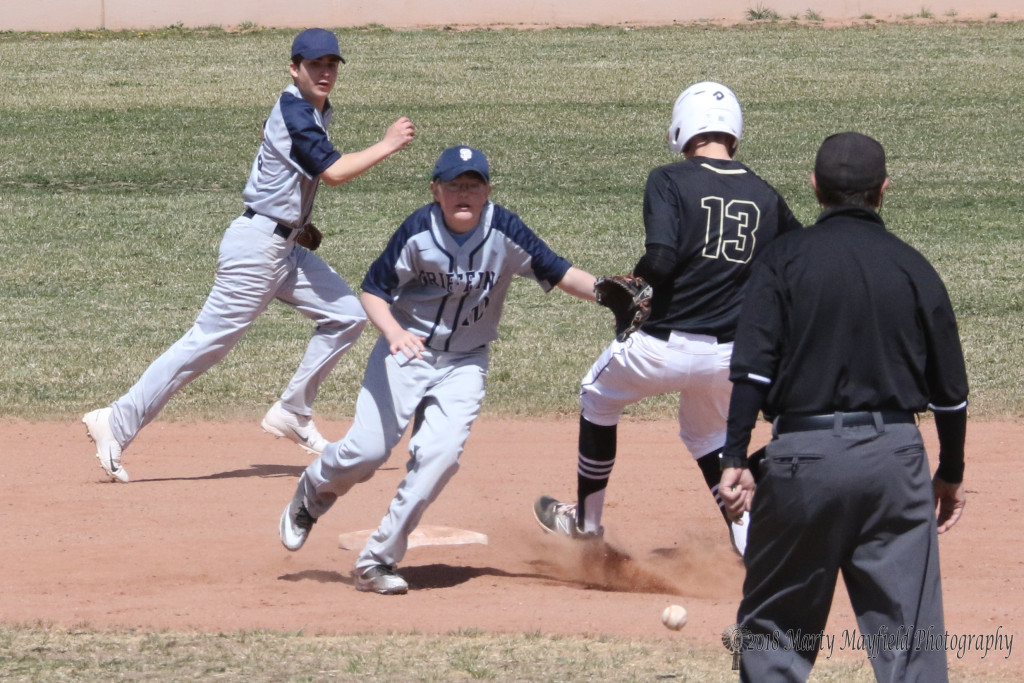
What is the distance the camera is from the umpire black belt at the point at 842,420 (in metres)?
3.97

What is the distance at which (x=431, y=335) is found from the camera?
233 inches

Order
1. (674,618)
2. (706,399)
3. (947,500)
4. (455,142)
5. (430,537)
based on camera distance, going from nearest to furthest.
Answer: (947,500) < (674,618) < (706,399) < (430,537) < (455,142)

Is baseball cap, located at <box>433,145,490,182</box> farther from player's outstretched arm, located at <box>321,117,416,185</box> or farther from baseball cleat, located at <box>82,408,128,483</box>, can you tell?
baseball cleat, located at <box>82,408,128,483</box>

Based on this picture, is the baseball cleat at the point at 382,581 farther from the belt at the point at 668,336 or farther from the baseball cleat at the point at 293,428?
the baseball cleat at the point at 293,428

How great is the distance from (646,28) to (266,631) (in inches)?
1044

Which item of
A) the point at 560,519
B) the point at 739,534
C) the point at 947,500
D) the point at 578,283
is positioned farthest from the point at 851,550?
the point at 560,519

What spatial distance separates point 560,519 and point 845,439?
9.10 feet

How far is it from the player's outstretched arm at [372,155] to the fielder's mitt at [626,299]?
1353mm

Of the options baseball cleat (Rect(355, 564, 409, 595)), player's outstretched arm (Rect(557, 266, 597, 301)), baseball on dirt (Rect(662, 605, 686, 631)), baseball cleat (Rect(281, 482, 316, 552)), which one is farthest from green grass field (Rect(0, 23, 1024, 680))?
player's outstretched arm (Rect(557, 266, 597, 301))

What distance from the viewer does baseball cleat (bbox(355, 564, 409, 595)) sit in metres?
5.86

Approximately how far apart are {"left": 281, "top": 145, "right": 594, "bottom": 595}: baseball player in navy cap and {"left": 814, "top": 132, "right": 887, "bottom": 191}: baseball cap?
1.86 metres

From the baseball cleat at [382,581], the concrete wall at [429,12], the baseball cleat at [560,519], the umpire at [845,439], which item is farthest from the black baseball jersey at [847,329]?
the concrete wall at [429,12]

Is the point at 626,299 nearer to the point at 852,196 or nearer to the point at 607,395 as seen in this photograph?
the point at 607,395

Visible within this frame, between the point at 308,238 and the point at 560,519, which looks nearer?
the point at 560,519
